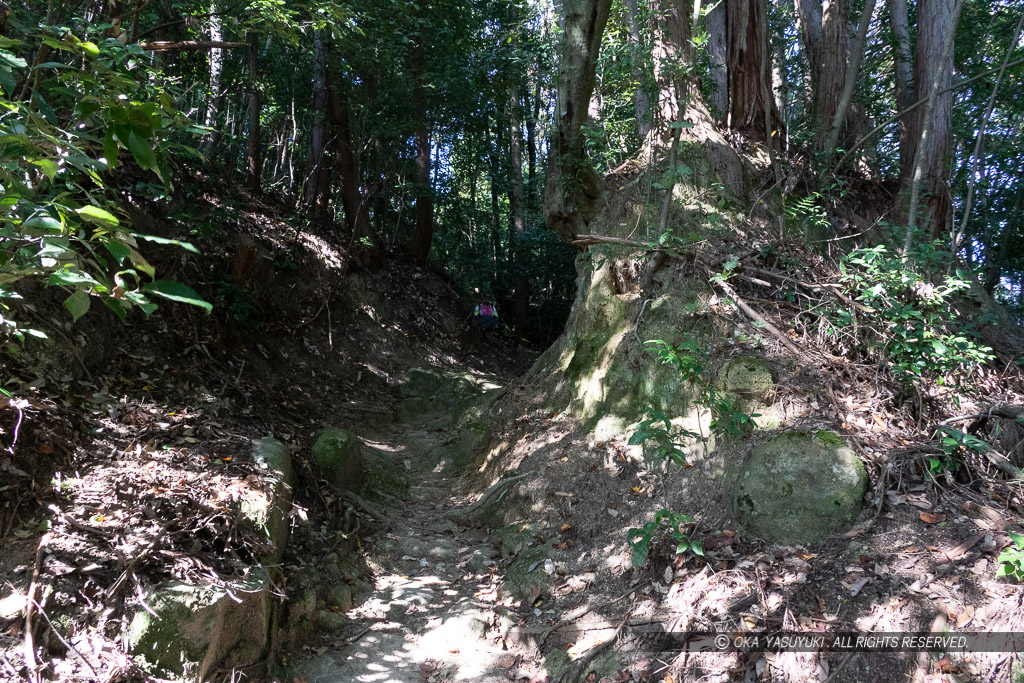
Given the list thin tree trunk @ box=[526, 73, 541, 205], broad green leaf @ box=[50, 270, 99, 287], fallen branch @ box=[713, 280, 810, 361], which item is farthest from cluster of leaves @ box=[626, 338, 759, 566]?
thin tree trunk @ box=[526, 73, 541, 205]

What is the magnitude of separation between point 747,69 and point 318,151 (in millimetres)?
8046

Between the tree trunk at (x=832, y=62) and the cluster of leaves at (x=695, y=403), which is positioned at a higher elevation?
the tree trunk at (x=832, y=62)

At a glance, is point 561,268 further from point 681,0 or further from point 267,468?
point 267,468

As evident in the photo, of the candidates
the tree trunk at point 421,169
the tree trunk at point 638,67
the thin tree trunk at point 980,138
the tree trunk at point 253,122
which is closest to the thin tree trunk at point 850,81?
the thin tree trunk at point 980,138

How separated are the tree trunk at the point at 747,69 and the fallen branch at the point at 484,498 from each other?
4808mm

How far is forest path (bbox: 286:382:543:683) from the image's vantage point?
381 cm

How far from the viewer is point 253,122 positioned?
10125mm

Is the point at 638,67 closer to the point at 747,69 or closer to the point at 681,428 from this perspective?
the point at 747,69

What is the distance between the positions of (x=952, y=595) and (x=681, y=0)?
588 centimetres

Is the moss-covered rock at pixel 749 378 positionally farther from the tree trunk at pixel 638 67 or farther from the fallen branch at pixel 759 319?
the tree trunk at pixel 638 67

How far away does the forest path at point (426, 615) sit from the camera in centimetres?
381

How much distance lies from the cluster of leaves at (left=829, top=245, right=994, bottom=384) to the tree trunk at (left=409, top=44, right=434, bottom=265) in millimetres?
8842

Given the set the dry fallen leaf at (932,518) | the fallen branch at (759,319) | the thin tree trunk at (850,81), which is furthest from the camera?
the thin tree trunk at (850,81)

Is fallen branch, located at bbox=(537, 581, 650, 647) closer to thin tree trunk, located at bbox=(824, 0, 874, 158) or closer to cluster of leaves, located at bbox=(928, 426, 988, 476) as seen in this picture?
cluster of leaves, located at bbox=(928, 426, 988, 476)
